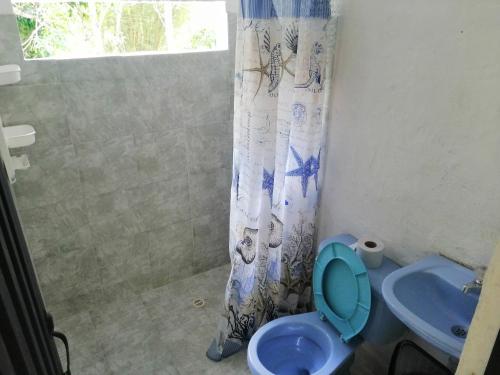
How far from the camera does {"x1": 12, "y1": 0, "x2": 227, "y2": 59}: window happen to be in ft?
5.97

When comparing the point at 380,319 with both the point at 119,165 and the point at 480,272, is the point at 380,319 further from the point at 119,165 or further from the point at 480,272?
the point at 119,165

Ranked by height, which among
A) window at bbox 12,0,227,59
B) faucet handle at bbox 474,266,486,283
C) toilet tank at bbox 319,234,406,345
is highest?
window at bbox 12,0,227,59

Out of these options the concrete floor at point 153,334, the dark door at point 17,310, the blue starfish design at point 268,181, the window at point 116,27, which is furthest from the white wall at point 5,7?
the concrete floor at point 153,334

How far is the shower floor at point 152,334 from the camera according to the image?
73.6 inches

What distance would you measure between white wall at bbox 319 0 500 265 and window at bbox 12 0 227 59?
0.92 m

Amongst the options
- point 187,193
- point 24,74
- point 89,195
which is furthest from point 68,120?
point 187,193

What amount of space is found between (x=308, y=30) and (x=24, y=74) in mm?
1264

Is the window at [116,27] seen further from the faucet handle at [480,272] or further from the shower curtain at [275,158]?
the faucet handle at [480,272]

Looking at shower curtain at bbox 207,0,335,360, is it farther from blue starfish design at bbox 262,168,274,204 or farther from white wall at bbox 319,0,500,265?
white wall at bbox 319,0,500,265

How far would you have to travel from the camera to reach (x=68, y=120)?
1790mm

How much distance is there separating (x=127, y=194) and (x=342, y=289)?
1.27 metres

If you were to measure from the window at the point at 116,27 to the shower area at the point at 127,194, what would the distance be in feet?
0.45

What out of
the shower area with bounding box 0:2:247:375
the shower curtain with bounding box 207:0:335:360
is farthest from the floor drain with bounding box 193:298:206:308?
the shower curtain with bounding box 207:0:335:360

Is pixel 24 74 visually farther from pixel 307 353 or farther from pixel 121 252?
pixel 307 353
